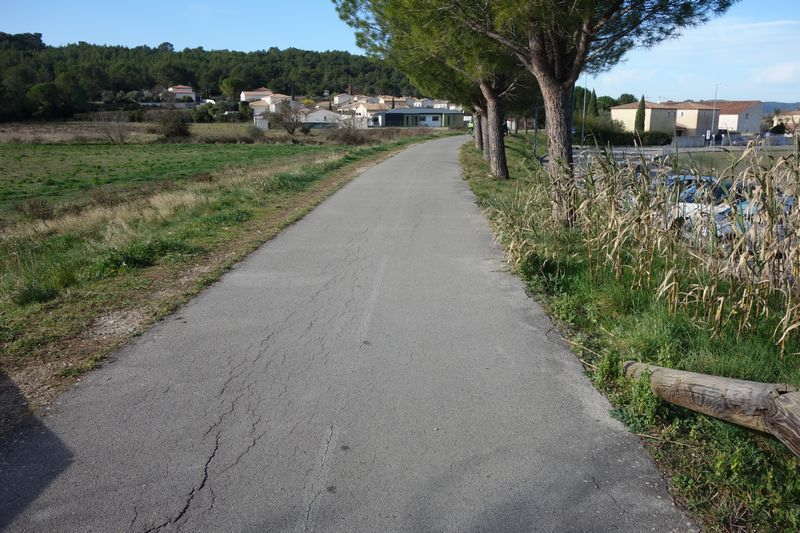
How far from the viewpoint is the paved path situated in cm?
329

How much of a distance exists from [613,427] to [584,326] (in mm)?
2095

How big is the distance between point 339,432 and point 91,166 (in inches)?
1536

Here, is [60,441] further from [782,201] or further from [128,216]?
[128,216]

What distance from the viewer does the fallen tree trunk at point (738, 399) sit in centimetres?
340

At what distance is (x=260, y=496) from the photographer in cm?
343

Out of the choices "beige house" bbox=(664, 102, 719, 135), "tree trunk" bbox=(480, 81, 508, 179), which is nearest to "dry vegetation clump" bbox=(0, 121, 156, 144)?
"tree trunk" bbox=(480, 81, 508, 179)

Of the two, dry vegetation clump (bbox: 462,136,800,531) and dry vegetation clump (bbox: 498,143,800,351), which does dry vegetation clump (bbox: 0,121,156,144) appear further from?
dry vegetation clump (bbox: 498,143,800,351)

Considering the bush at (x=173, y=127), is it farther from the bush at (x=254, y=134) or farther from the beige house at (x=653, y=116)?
the beige house at (x=653, y=116)

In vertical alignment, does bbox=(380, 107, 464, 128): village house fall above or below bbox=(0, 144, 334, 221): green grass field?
above

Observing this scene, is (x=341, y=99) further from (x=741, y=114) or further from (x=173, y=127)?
(x=741, y=114)

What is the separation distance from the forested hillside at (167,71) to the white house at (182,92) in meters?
3.38

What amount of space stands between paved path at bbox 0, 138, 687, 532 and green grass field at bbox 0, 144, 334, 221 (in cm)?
1709

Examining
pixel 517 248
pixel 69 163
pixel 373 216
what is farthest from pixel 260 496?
pixel 69 163

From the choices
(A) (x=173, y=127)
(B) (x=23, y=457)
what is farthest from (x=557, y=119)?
(A) (x=173, y=127)
